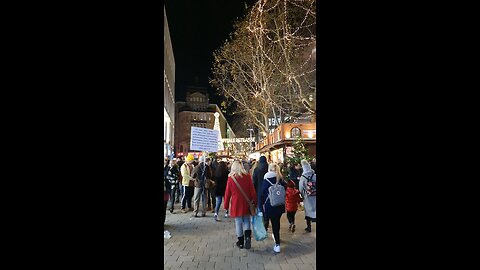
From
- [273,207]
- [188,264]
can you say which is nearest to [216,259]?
[188,264]

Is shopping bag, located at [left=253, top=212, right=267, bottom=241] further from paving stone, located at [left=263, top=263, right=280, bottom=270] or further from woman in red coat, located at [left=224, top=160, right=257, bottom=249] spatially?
paving stone, located at [left=263, top=263, right=280, bottom=270]

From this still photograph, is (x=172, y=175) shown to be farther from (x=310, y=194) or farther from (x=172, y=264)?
(x=172, y=264)

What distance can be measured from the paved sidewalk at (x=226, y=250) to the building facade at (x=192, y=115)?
80.9 meters

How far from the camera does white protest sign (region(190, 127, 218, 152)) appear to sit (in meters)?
9.12

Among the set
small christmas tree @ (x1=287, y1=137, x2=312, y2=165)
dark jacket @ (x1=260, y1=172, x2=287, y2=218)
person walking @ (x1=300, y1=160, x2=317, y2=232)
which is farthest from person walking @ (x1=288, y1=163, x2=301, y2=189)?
dark jacket @ (x1=260, y1=172, x2=287, y2=218)

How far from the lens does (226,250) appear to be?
6438mm

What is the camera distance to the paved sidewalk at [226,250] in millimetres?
5520

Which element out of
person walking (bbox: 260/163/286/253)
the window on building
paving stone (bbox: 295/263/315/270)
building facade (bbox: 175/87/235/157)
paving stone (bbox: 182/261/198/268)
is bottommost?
paving stone (bbox: 295/263/315/270)

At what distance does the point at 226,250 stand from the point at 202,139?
3.70 metres

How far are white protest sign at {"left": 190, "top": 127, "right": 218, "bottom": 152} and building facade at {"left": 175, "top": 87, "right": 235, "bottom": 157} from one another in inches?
3133

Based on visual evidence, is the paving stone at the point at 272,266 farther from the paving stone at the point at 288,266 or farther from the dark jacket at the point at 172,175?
the dark jacket at the point at 172,175
